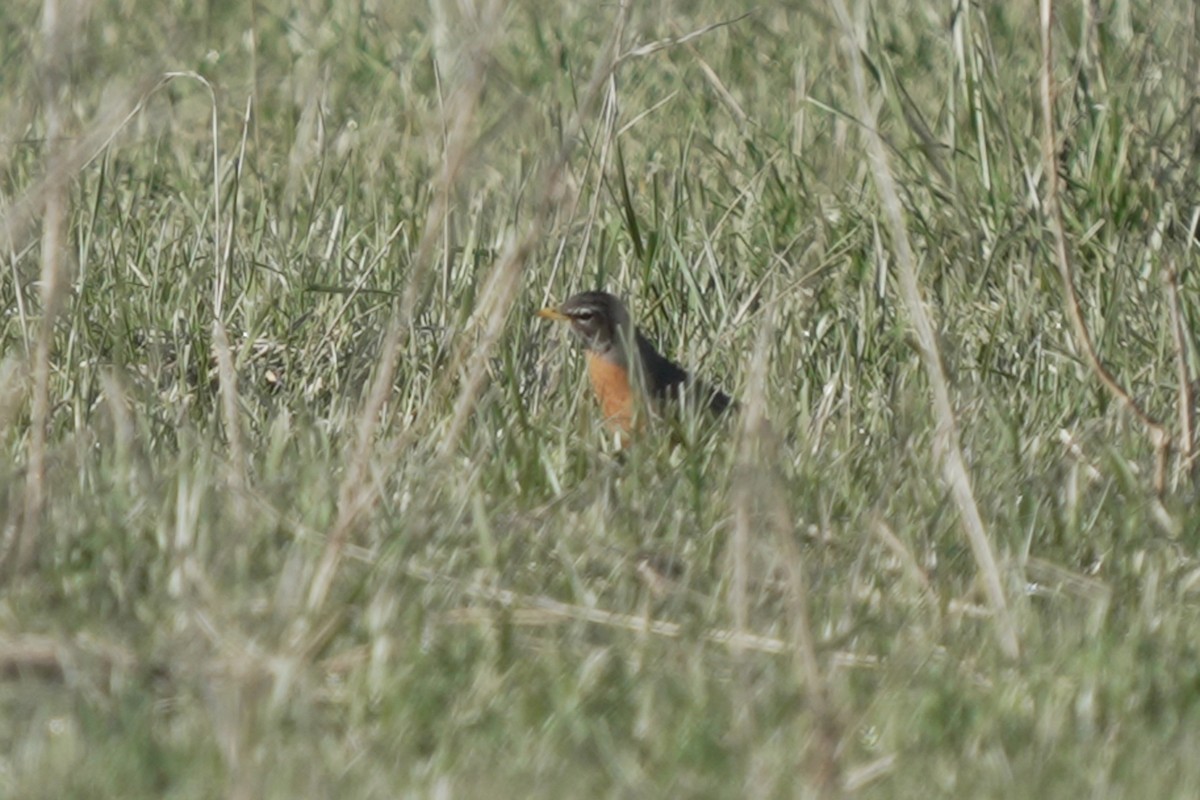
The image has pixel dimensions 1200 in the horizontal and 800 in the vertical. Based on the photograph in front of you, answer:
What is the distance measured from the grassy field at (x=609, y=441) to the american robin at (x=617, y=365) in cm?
9

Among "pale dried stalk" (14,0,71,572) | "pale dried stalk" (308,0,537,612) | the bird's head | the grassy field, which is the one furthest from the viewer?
the bird's head

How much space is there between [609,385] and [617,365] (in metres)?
0.13

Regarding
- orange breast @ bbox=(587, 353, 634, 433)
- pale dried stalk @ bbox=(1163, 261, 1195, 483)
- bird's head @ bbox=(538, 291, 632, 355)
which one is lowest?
orange breast @ bbox=(587, 353, 634, 433)

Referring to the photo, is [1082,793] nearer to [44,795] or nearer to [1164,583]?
[1164,583]

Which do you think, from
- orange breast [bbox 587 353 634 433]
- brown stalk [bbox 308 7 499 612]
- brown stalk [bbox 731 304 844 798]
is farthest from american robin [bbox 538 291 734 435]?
brown stalk [bbox 731 304 844 798]

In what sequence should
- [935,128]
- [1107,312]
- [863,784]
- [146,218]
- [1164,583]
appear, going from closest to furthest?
1. [863,784]
2. [1164,583]
3. [1107,312]
4. [146,218]
5. [935,128]

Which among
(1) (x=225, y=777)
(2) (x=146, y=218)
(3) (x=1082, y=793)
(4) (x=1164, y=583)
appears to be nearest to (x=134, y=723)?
(1) (x=225, y=777)

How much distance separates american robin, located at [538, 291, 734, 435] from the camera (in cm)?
496

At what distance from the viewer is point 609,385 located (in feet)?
17.8

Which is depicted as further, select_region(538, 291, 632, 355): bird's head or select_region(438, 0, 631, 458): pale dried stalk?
select_region(538, 291, 632, 355): bird's head

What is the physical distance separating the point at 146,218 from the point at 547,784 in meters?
3.64

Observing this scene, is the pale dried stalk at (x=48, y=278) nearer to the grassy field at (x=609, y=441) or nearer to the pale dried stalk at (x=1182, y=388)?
the grassy field at (x=609, y=441)

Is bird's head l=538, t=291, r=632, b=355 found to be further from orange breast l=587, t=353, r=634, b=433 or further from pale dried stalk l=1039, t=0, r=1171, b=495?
pale dried stalk l=1039, t=0, r=1171, b=495

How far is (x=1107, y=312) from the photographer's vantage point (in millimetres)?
5273
